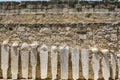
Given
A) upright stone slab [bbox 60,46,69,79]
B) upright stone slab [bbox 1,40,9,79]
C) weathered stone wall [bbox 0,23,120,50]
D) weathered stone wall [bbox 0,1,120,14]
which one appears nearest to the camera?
upright stone slab [bbox 60,46,69,79]

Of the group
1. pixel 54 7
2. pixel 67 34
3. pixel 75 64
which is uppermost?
pixel 54 7

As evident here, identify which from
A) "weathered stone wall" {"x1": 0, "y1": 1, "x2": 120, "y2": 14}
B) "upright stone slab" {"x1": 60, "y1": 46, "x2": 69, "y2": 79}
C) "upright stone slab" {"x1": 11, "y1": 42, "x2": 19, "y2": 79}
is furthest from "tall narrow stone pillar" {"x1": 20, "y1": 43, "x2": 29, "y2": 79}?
"weathered stone wall" {"x1": 0, "y1": 1, "x2": 120, "y2": 14}

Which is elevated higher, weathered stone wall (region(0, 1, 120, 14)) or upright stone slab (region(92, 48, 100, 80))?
weathered stone wall (region(0, 1, 120, 14))

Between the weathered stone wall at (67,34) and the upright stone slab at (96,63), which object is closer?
the upright stone slab at (96,63)

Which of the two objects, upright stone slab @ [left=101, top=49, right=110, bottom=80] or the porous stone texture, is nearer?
upright stone slab @ [left=101, top=49, right=110, bottom=80]

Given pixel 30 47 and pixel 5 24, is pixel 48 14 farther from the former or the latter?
pixel 30 47

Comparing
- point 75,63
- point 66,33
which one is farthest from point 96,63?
point 66,33

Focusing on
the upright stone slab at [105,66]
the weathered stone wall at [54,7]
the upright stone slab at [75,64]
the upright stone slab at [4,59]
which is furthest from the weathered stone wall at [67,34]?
the upright stone slab at [75,64]

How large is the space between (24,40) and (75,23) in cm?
185

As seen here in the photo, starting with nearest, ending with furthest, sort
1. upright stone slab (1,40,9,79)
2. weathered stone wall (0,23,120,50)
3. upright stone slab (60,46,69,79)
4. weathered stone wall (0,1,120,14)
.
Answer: upright stone slab (60,46,69,79), upright stone slab (1,40,9,79), weathered stone wall (0,23,120,50), weathered stone wall (0,1,120,14)

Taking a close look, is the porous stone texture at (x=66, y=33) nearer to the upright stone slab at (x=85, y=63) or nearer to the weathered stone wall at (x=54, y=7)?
the weathered stone wall at (x=54, y=7)

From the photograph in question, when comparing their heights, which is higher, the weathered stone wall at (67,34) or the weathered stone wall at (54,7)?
the weathered stone wall at (54,7)

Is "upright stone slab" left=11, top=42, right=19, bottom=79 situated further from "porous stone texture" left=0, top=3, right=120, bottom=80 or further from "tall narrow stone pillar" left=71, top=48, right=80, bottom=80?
"porous stone texture" left=0, top=3, right=120, bottom=80

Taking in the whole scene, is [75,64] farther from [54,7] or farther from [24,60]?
[54,7]
